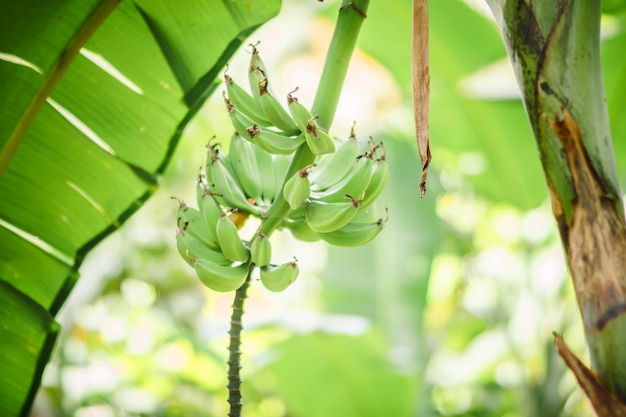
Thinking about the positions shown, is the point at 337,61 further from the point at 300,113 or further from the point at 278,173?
the point at 278,173

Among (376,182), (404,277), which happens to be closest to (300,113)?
(376,182)

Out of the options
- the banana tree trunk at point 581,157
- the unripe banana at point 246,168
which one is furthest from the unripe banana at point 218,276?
the banana tree trunk at point 581,157

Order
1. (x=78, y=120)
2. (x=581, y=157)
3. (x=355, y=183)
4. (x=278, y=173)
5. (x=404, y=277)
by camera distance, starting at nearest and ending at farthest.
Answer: (x=581, y=157), (x=355, y=183), (x=278, y=173), (x=78, y=120), (x=404, y=277)

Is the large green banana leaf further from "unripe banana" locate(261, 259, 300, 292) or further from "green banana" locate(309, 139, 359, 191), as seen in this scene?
"unripe banana" locate(261, 259, 300, 292)

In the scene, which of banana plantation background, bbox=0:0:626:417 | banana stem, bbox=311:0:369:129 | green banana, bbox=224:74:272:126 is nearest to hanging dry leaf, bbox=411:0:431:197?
banana stem, bbox=311:0:369:129

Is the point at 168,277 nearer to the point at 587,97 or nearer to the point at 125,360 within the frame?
the point at 125,360

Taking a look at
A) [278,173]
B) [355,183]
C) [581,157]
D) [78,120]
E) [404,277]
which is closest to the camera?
[581,157]
